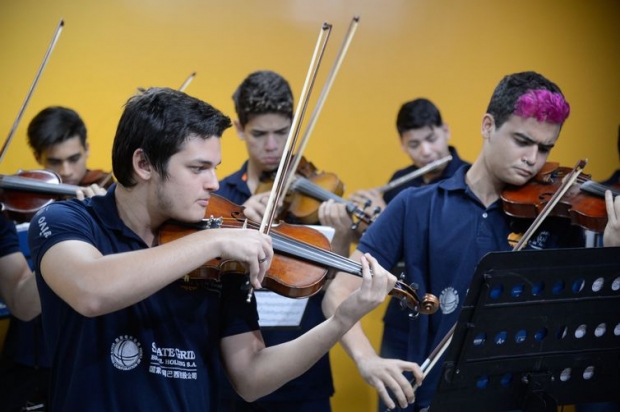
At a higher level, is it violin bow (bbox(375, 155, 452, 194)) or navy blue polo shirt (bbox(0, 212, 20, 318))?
violin bow (bbox(375, 155, 452, 194))

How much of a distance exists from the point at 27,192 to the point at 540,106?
172 centimetres

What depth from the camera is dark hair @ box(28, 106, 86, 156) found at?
3068mm

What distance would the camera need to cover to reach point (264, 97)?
9.09 ft

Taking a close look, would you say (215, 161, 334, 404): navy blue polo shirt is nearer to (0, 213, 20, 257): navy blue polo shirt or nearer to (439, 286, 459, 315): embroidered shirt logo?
(439, 286, 459, 315): embroidered shirt logo

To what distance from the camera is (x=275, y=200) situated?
171 cm

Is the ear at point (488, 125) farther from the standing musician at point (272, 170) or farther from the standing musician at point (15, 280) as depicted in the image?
the standing musician at point (15, 280)

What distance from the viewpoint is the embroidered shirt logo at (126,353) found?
1584 mm

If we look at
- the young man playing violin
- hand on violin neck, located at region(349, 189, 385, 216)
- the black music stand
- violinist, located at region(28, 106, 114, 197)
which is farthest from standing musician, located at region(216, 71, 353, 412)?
the black music stand

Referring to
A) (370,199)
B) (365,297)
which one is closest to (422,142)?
(370,199)

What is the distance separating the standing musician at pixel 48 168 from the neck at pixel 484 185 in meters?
1.35

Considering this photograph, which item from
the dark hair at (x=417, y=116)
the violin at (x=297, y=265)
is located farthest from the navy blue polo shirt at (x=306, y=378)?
the dark hair at (x=417, y=116)

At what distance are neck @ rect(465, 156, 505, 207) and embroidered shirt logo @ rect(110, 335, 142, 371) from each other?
1.08 metres

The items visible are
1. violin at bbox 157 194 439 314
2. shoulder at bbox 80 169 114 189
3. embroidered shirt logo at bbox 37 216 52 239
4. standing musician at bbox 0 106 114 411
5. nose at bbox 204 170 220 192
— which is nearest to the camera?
embroidered shirt logo at bbox 37 216 52 239

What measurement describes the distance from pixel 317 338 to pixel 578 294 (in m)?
0.58
